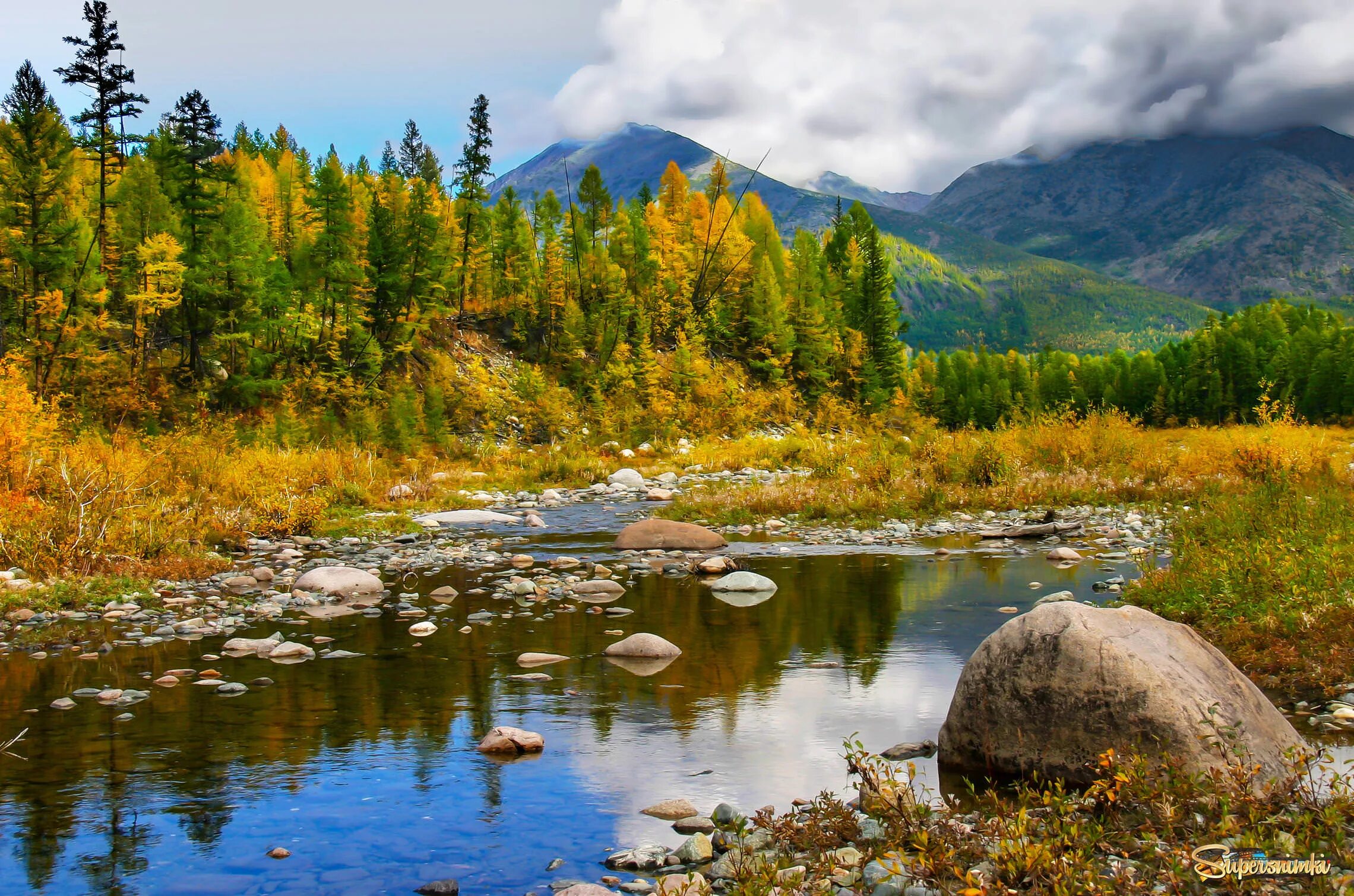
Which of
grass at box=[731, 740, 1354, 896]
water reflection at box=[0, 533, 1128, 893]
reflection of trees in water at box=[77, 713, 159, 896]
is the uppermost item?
grass at box=[731, 740, 1354, 896]

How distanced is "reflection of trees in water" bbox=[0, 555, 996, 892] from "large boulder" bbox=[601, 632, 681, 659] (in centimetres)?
22

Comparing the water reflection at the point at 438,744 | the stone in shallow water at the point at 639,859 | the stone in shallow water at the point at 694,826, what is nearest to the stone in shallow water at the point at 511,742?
the water reflection at the point at 438,744

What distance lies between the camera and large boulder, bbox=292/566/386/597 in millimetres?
13320

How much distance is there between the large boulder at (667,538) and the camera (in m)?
17.8

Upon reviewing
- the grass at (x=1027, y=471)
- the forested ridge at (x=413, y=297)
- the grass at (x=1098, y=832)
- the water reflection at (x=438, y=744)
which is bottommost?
the water reflection at (x=438, y=744)

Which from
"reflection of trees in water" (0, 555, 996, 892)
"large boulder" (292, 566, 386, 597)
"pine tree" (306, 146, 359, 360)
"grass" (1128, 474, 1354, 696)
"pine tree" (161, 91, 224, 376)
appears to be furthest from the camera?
"pine tree" (306, 146, 359, 360)

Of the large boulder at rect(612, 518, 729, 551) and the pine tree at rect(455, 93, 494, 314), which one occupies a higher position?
the pine tree at rect(455, 93, 494, 314)

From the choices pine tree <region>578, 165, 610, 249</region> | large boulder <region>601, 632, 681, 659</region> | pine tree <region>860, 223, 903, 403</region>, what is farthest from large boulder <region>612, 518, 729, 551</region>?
pine tree <region>860, 223, 903, 403</region>

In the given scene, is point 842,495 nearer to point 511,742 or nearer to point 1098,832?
point 511,742

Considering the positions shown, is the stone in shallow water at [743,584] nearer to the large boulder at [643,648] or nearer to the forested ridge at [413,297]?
the large boulder at [643,648]

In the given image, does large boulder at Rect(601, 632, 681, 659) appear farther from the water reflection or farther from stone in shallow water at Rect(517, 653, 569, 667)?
stone in shallow water at Rect(517, 653, 569, 667)

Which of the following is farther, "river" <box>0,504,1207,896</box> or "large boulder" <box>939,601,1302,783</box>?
"large boulder" <box>939,601,1302,783</box>

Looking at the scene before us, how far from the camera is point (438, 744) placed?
7074mm

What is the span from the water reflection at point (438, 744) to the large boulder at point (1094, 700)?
598 mm
